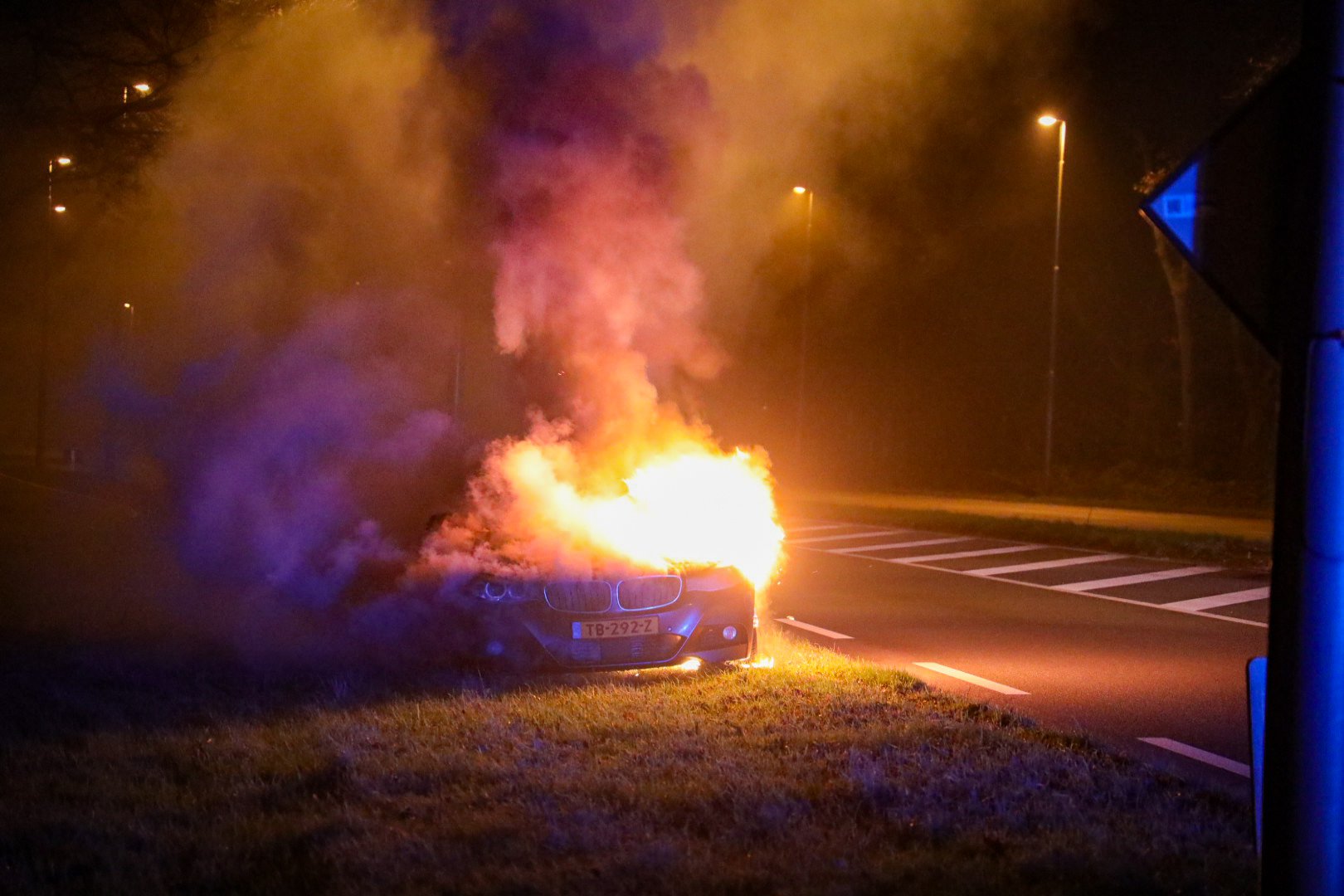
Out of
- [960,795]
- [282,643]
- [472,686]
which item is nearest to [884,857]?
[960,795]

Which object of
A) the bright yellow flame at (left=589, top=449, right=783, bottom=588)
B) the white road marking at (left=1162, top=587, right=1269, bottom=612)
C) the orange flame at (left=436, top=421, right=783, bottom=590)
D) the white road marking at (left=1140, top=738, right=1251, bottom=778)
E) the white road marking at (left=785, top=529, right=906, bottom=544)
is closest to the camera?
the white road marking at (left=1140, top=738, right=1251, bottom=778)

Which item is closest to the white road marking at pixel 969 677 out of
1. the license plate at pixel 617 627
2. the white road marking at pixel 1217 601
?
the license plate at pixel 617 627

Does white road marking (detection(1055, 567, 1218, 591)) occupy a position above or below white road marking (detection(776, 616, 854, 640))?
above

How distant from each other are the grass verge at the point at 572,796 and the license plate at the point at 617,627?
0.32 meters

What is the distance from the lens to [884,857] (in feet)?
14.6

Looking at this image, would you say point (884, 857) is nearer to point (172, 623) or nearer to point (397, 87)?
point (172, 623)

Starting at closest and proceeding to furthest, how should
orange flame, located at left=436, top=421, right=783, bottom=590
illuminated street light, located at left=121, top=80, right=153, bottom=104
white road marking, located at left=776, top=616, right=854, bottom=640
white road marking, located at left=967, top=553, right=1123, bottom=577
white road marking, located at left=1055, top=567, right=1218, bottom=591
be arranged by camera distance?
1. orange flame, located at left=436, top=421, right=783, bottom=590
2. white road marking, located at left=776, top=616, right=854, bottom=640
3. illuminated street light, located at left=121, top=80, right=153, bottom=104
4. white road marking, located at left=1055, top=567, right=1218, bottom=591
5. white road marking, located at left=967, top=553, right=1123, bottom=577

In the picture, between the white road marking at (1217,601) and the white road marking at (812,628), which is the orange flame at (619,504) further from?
the white road marking at (1217,601)

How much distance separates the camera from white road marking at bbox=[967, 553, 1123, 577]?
15305 millimetres

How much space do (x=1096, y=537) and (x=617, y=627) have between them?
1238 cm

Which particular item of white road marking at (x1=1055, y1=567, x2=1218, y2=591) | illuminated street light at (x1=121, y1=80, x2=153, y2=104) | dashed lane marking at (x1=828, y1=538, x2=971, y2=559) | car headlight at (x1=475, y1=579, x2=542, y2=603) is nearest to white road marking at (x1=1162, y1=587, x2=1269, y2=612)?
white road marking at (x1=1055, y1=567, x2=1218, y2=591)

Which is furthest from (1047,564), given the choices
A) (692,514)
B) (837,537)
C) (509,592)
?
(509,592)

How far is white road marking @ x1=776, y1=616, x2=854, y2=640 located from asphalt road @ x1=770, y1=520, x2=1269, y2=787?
0.01 meters

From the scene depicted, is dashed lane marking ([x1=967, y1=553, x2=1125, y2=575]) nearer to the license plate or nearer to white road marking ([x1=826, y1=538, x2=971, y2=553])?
white road marking ([x1=826, y1=538, x2=971, y2=553])
